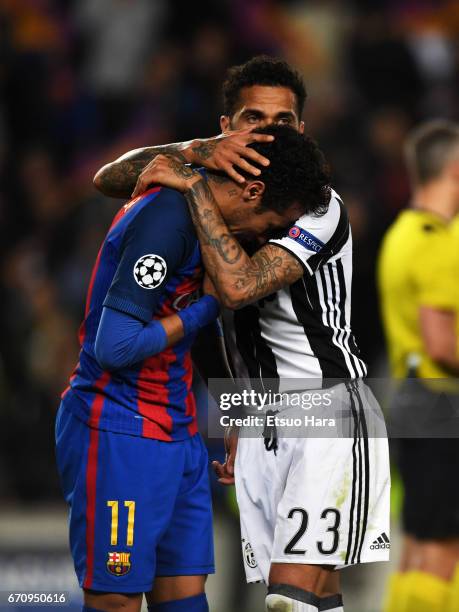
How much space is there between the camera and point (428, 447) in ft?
17.5

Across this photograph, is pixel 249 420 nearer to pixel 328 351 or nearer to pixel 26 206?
pixel 328 351

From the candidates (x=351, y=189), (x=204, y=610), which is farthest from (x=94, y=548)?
(x=351, y=189)

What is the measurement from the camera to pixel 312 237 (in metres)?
3.68

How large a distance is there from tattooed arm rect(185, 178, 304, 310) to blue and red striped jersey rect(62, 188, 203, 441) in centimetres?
5

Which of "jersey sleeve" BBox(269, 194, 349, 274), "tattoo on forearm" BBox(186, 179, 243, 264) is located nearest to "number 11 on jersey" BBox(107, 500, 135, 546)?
"tattoo on forearm" BBox(186, 179, 243, 264)

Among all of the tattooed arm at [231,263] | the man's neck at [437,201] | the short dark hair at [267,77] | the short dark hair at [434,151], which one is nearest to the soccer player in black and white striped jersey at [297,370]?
the tattooed arm at [231,263]

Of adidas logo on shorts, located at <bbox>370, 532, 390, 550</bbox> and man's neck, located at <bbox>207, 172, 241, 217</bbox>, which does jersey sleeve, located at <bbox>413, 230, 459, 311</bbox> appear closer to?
adidas logo on shorts, located at <bbox>370, 532, 390, 550</bbox>

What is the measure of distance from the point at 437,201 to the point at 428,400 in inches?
38.1

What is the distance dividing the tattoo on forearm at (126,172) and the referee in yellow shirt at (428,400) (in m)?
1.77

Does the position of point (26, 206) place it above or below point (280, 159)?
above

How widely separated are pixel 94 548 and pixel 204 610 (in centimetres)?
45

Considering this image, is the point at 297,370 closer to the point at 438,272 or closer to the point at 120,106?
the point at 438,272

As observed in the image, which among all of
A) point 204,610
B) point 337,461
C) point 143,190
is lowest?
point 204,610

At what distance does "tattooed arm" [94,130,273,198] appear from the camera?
3674mm
